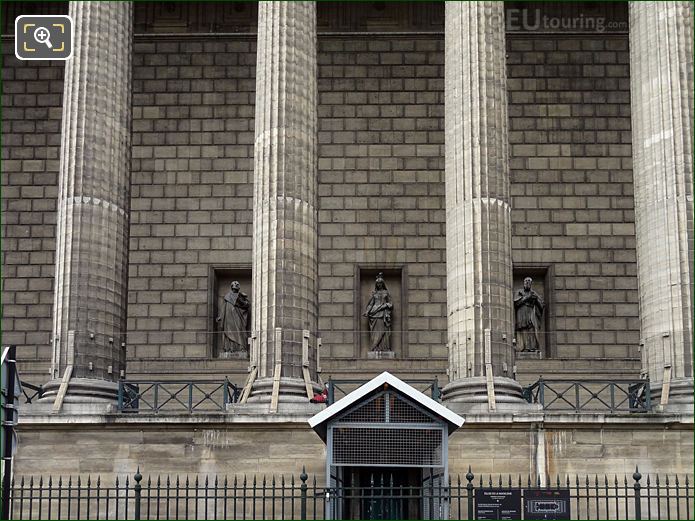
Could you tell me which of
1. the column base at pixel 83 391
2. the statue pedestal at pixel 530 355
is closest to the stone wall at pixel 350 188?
the statue pedestal at pixel 530 355

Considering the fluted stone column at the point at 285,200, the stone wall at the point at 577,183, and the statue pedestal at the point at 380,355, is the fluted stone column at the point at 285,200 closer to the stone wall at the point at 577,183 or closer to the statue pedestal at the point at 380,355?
the statue pedestal at the point at 380,355

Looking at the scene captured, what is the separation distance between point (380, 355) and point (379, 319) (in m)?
1.08

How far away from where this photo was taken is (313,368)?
28.9 metres

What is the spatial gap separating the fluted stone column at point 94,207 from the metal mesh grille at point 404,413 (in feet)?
28.2

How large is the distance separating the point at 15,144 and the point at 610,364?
63.0 feet

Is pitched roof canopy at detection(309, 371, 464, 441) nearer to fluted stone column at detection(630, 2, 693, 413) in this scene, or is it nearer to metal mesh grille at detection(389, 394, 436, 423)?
metal mesh grille at detection(389, 394, 436, 423)

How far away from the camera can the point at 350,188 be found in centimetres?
3825

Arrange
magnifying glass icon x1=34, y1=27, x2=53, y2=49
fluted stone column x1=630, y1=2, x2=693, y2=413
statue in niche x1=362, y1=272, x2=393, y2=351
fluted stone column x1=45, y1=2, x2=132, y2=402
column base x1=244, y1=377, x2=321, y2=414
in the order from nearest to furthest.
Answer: magnifying glass icon x1=34, y1=27, x2=53, y2=49
column base x1=244, y1=377, x2=321, y2=414
fluted stone column x1=630, y1=2, x2=693, y2=413
fluted stone column x1=45, y1=2, x2=132, y2=402
statue in niche x1=362, y1=272, x2=393, y2=351

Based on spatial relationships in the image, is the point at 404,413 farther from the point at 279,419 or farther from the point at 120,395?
the point at 120,395

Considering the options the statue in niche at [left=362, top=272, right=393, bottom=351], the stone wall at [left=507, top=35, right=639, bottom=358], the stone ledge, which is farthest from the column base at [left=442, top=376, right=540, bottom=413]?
the stone wall at [left=507, top=35, right=639, bottom=358]

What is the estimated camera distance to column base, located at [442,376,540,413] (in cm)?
2736

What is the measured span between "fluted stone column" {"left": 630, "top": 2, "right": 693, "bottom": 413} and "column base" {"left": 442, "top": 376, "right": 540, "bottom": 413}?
3.27 meters

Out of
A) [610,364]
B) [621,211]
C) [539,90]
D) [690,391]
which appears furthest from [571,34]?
[690,391]

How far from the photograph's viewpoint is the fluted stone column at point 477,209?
28.1m
